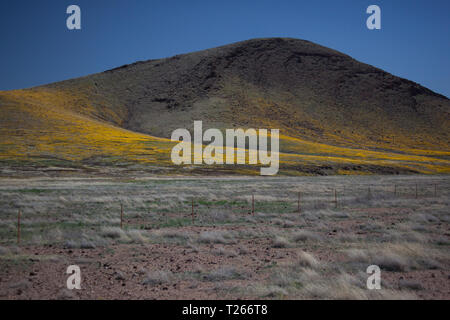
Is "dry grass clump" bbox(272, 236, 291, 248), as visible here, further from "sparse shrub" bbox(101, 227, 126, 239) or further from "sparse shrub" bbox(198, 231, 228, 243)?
"sparse shrub" bbox(101, 227, 126, 239)

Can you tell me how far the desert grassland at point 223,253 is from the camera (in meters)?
7.79

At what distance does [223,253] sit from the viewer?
11031 mm

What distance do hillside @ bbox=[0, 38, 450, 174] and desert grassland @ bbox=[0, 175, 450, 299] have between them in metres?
36.8

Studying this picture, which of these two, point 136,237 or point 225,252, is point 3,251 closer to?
point 136,237

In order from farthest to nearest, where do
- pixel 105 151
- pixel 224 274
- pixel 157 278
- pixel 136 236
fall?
pixel 105 151
pixel 136 236
pixel 224 274
pixel 157 278

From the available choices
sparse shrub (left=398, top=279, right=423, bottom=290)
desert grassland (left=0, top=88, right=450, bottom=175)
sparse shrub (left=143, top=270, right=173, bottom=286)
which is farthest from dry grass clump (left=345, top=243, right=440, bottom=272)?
desert grassland (left=0, top=88, right=450, bottom=175)

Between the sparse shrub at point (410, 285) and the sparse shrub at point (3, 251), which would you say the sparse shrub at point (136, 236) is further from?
the sparse shrub at point (410, 285)

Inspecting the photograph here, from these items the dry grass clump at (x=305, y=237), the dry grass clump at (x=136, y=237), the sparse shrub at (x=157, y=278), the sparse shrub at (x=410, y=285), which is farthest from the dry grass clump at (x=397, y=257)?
the dry grass clump at (x=136, y=237)

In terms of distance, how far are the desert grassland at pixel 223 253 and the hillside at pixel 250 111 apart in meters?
36.8

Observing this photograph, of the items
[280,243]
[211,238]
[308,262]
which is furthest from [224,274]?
[211,238]

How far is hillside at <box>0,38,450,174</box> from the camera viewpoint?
64.9 m

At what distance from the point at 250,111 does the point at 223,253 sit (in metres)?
103

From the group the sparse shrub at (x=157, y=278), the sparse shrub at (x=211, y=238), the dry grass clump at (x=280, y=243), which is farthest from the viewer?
the sparse shrub at (x=211, y=238)
